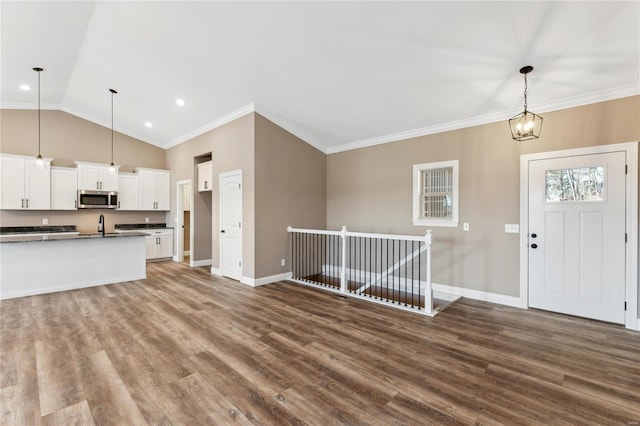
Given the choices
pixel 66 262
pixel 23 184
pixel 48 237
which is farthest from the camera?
pixel 23 184

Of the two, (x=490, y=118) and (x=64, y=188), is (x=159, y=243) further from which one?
(x=490, y=118)

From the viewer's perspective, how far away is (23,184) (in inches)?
238

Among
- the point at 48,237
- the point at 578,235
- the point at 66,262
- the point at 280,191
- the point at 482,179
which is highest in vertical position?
the point at 482,179

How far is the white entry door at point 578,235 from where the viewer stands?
139 inches

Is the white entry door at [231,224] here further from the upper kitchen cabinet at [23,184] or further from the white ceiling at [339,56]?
the upper kitchen cabinet at [23,184]

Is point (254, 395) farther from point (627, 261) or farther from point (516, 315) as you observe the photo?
point (627, 261)

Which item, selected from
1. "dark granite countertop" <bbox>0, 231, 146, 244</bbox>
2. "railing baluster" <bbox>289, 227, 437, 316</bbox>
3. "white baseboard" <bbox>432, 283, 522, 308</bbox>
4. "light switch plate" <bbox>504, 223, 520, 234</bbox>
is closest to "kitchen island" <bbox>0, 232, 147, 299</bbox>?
"dark granite countertop" <bbox>0, 231, 146, 244</bbox>

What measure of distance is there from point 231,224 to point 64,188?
4.24 m

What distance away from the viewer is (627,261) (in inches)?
136

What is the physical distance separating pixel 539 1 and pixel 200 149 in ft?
21.2

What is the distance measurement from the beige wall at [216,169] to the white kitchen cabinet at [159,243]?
622 mm

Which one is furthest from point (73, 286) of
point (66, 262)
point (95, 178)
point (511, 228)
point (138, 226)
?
point (511, 228)

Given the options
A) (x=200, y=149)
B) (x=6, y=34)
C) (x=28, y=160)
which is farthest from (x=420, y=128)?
(x=28, y=160)

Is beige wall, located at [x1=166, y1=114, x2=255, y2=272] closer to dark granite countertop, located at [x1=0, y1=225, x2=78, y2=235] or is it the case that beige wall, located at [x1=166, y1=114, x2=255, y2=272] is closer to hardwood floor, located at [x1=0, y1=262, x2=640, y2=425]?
hardwood floor, located at [x1=0, y1=262, x2=640, y2=425]
